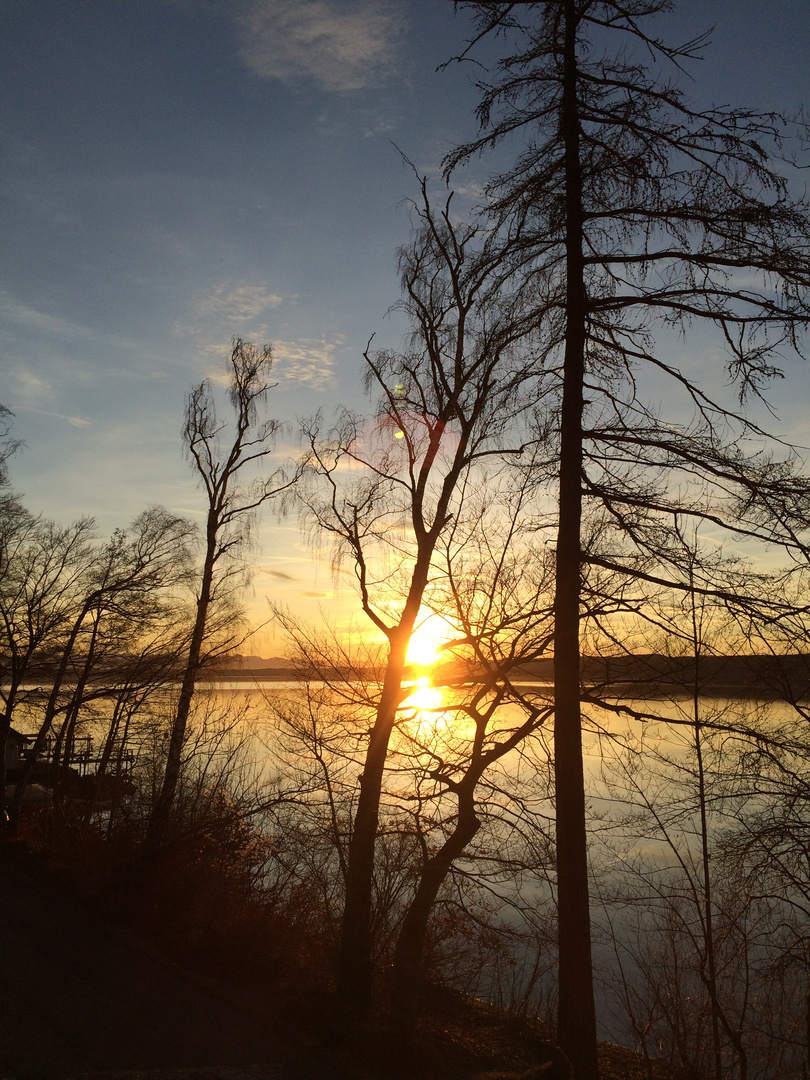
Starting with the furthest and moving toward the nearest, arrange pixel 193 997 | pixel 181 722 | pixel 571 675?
pixel 181 722 < pixel 193 997 < pixel 571 675

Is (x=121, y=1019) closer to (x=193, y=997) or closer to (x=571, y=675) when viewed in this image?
(x=193, y=997)

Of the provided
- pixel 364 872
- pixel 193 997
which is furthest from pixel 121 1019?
pixel 364 872

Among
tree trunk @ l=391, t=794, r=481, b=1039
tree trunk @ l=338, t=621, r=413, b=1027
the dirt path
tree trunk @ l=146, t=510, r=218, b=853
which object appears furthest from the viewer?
tree trunk @ l=146, t=510, r=218, b=853

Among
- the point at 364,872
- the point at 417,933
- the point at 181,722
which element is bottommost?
the point at 417,933

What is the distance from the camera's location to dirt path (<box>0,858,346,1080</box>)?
6.30 m

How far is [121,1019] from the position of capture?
7219mm

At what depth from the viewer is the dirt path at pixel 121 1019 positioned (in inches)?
248

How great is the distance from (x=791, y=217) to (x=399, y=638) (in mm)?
6096

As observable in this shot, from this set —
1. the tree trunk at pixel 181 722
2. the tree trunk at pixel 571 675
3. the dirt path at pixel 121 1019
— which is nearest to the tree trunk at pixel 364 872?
the dirt path at pixel 121 1019

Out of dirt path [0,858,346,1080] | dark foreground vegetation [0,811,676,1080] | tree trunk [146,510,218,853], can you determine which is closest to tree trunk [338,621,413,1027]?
dark foreground vegetation [0,811,676,1080]

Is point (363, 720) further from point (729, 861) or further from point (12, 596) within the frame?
point (12, 596)

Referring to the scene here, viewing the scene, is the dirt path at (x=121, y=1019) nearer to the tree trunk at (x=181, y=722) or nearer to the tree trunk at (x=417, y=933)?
the tree trunk at (x=417, y=933)

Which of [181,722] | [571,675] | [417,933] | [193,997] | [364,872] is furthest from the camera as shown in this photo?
[181,722]

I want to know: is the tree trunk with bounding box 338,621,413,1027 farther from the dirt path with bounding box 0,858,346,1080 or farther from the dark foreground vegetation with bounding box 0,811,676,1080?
the dirt path with bounding box 0,858,346,1080
